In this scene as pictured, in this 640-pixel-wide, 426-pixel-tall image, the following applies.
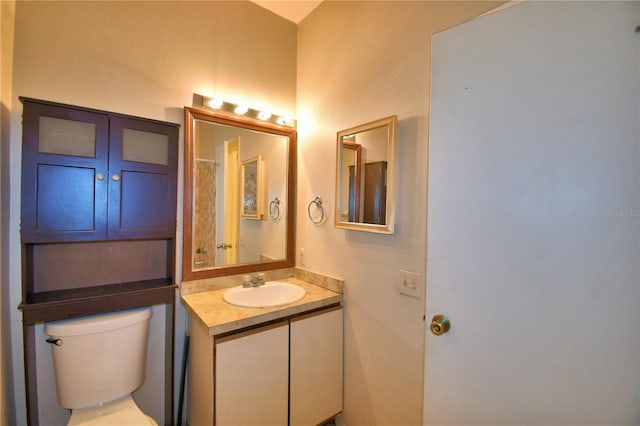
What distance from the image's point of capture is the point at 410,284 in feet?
4.61

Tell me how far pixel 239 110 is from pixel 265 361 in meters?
1.56

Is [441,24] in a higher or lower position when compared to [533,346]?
higher

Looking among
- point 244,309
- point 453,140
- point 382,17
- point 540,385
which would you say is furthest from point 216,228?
point 540,385

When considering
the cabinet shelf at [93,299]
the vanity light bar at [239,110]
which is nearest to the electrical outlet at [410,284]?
the cabinet shelf at [93,299]

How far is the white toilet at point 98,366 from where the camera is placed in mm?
1285

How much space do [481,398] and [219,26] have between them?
7.98ft

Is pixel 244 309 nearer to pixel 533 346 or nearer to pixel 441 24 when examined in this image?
pixel 533 346

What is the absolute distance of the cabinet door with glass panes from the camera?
127 centimetres

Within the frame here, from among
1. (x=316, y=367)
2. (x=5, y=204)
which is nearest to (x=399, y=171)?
(x=316, y=367)

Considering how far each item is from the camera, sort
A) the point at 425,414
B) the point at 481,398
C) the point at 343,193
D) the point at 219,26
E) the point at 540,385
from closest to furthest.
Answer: the point at 540,385
the point at 481,398
the point at 425,414
the point at 343,193
the point at 219,26

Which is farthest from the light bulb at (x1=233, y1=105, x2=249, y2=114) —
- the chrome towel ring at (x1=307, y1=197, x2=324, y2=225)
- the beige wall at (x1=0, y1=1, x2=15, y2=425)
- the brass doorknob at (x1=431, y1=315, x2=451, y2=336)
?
the brass doorknob at (x1=431, y1=315, x2=451, y2=336)

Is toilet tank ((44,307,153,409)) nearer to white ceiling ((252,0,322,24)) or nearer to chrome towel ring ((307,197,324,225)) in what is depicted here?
chrome towel ring ((307,197,324,225))

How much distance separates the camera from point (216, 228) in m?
1.84

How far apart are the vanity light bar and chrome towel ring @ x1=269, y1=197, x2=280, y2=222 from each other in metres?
0.59
